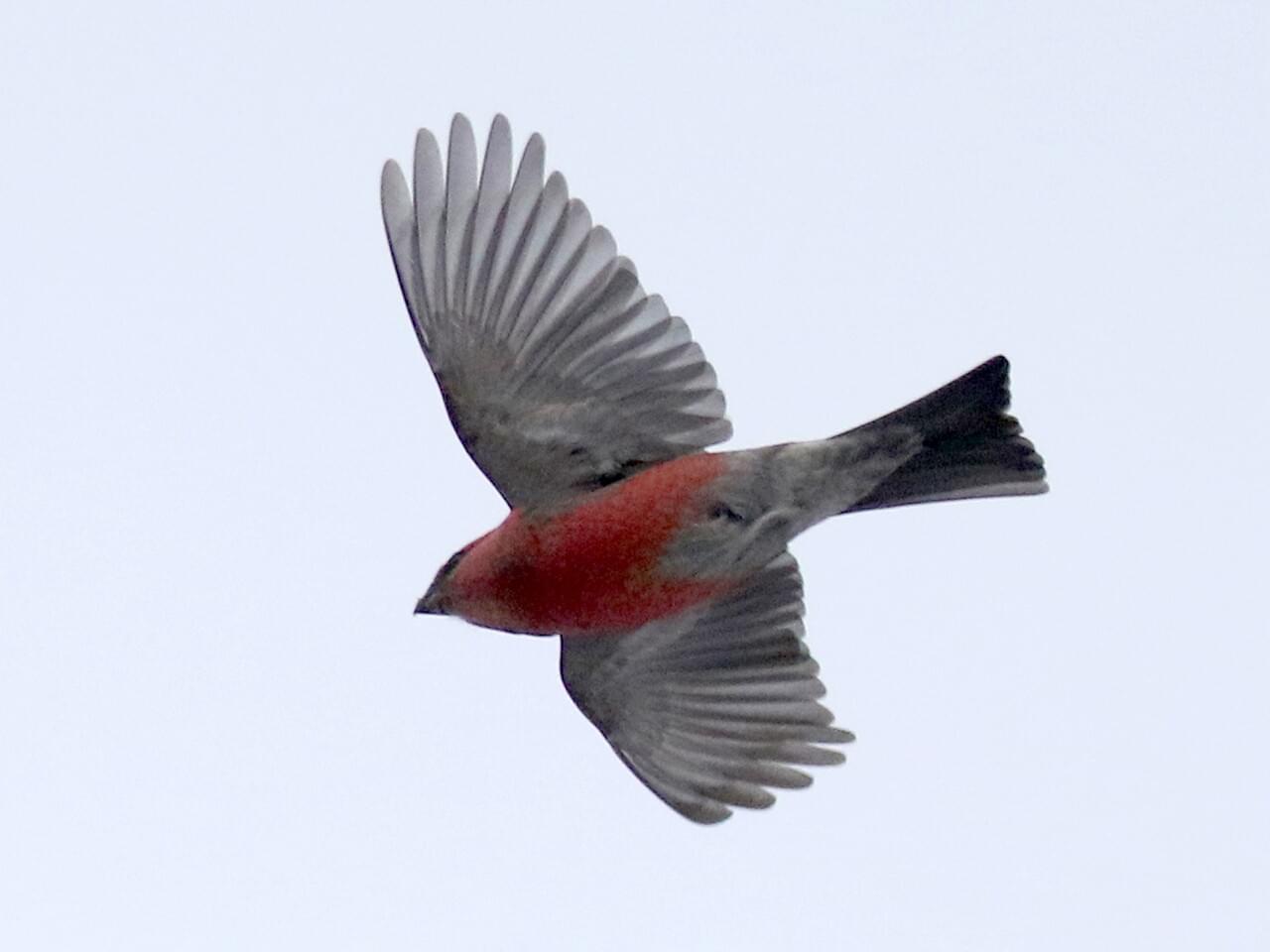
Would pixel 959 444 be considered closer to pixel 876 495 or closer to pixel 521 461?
pixel 876 495

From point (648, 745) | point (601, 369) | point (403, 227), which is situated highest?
point (403, 227)

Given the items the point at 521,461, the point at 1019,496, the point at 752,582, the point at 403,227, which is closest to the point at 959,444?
the point at 1019,496

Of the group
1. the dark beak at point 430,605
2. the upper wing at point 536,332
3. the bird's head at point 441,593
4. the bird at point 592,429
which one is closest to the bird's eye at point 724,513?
the bird at point 592,429

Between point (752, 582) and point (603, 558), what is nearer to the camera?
point (603, 558)

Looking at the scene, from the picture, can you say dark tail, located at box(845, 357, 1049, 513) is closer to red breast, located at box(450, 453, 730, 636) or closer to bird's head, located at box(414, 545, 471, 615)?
red breast, located at box(450, 453, 730, 636)

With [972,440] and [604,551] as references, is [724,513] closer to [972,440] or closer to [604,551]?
[604,551]

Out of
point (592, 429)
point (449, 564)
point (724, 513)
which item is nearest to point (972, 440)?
point (724, 513)

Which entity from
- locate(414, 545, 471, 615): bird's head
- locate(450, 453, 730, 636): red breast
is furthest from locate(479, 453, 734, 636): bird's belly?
locate(414, 545, 471, 615): bird's head
